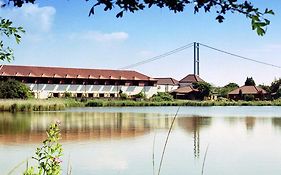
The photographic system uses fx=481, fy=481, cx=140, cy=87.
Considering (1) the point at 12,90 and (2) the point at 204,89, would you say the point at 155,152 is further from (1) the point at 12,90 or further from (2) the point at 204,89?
(2) the point at 204,89

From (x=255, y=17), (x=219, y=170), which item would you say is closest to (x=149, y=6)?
(x=255, y=17)

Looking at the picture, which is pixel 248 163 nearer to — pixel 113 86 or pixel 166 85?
pixel 113 86

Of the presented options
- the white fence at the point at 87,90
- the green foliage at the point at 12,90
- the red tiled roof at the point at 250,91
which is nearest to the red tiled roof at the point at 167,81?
the red tiled roof at the point at 250,91

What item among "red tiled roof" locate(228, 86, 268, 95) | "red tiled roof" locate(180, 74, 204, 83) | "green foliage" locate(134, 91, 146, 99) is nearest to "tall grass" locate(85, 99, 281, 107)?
"green foliage" locate(134, 91, 146, 99)

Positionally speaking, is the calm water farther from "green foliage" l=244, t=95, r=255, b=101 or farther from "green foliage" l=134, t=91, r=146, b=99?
"green foliage" l=244, t=95, r=255, b=101

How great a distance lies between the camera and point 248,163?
6.82m

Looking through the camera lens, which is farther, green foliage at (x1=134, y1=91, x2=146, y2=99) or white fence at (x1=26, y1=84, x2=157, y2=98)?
green foliage at (x1=134, y1=91, x2=146, y2=99)

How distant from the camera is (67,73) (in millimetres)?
47750

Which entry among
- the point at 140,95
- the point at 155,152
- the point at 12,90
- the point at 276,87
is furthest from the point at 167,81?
the point at 155,152

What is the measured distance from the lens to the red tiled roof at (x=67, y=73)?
4509 cm

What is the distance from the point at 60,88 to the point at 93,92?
354 cm

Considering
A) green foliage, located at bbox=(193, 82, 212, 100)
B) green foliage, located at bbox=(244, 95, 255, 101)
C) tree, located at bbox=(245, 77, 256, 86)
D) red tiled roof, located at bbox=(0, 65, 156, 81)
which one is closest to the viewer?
red tiled roof, located at bbox=(0, 65, 156, 81)

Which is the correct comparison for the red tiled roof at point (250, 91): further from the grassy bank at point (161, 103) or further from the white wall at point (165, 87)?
the grassy bank at point (161, 103)

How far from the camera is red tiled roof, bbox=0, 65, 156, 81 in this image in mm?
45094
